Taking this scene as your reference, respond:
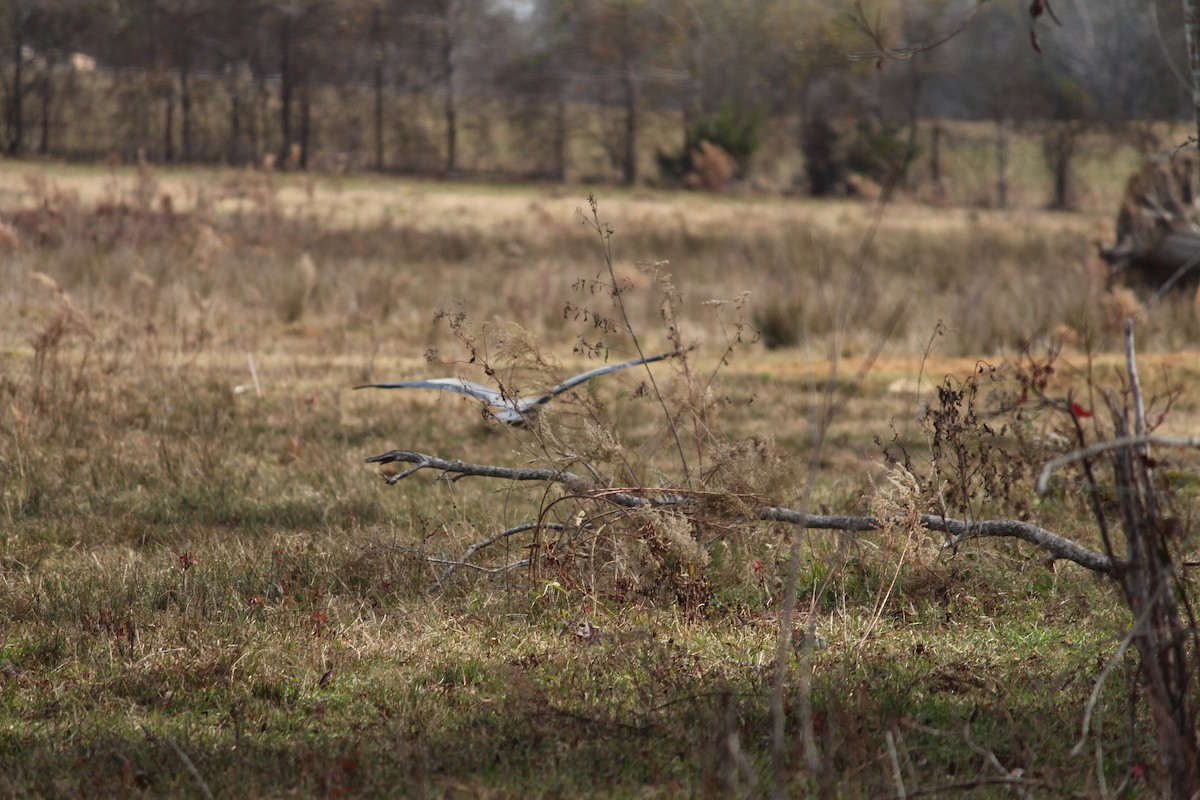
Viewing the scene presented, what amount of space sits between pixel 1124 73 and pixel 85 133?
23553 millimetres

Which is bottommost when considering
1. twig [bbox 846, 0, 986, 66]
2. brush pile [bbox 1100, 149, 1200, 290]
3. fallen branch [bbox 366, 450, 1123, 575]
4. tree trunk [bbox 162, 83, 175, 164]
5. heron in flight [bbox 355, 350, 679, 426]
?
fallen branch [bbox 366, 450, 1123, 575]

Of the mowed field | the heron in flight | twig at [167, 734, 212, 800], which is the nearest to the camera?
twig at [167, 734, 212, 800]

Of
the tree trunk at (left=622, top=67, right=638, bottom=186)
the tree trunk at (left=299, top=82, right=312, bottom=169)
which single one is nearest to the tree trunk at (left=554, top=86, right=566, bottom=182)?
the tree trunk at (left=622, top=67, right=638, bottom=186)

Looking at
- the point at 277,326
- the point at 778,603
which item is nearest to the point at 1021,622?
the point at 778,603

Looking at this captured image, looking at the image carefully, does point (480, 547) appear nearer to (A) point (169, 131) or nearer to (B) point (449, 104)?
(A) point (169, 131)

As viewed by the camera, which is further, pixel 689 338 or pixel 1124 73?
pixel 1124 73

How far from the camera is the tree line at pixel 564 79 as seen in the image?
26.4m

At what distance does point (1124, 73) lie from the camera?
29734 millimetres

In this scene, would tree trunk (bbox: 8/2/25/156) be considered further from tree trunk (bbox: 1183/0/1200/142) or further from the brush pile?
tree trunk (bbox: 1183/0/1200/142)

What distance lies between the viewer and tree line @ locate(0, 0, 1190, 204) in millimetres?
26375

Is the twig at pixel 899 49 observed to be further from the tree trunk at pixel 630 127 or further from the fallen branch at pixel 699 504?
the tree trunk at pixel 630 127

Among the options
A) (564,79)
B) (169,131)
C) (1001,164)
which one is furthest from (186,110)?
(1001,164)

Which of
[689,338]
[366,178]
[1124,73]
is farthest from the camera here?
[1124,73]

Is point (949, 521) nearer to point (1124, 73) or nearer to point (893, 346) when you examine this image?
point (893, 346)
